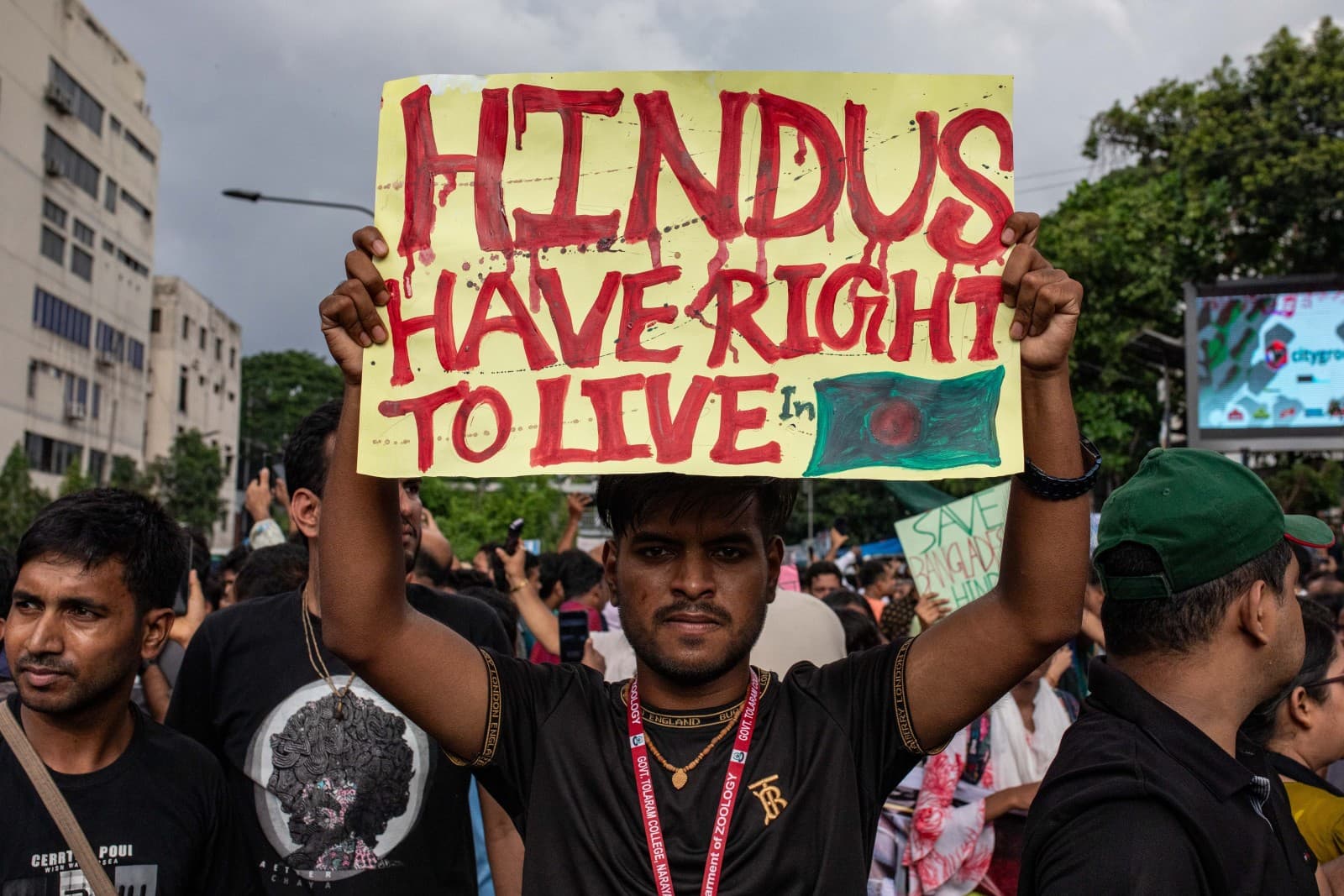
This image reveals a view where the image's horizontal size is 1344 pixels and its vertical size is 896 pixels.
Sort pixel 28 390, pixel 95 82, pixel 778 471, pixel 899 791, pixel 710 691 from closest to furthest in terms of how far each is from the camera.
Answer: pixel 778 471 < pixel 710 691 < pixel 899 791 < pixel 28 390 < pixel 95 82

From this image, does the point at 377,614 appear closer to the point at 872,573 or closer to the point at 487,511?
the point at 872,573

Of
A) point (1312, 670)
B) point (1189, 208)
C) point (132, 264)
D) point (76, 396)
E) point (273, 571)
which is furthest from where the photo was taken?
point (132, 264)

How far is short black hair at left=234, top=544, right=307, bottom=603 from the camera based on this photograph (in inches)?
187

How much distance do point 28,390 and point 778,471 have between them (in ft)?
155

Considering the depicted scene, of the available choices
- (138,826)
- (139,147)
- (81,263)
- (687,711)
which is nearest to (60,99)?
(81,263)

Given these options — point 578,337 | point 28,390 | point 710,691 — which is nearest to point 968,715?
point 710,691

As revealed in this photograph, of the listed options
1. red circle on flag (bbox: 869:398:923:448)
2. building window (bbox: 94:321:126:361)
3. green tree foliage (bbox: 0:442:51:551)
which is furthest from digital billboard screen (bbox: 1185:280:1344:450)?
building window (bbox: 94:321:126:361)

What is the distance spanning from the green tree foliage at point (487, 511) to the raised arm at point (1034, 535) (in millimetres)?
23454

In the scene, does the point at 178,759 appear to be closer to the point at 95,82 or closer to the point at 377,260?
the point at 377,260

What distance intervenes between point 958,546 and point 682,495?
152 inches

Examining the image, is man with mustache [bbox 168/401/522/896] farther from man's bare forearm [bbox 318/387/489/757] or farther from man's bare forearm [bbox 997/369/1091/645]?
man's bare forearm [bbox 997/369/1091/645]

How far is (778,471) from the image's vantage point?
2.04 m

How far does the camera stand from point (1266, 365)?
20328mm

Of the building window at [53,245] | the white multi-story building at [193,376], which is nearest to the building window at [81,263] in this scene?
the building window at [53,245]
